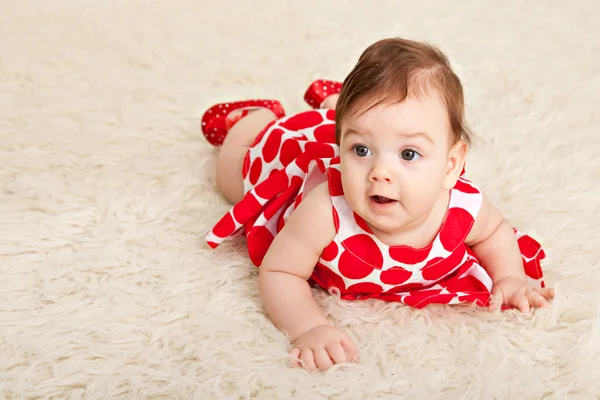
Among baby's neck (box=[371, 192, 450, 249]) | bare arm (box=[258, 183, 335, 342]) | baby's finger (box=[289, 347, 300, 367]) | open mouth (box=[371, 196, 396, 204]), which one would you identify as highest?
open mouth (box=[371, 196, 396, 204])

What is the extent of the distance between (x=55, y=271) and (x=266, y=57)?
0.95 meters

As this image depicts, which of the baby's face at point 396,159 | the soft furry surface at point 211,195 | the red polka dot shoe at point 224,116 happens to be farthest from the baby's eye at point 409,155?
the red polka dot shoe at point 224,116

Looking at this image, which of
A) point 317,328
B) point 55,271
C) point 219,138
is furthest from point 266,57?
point 317,328

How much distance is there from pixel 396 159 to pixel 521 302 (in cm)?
30

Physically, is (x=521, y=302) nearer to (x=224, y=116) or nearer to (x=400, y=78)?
(x=400, y=78)

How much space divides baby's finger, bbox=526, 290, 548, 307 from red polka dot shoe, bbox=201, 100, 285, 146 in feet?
2.20

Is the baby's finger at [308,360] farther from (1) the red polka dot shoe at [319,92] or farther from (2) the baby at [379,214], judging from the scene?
(1) the red polka dot shoe at [319,92]

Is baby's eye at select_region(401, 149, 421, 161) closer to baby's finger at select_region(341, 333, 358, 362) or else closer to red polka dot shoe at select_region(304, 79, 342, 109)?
baby's finger at select_region(341, 333, 358, 362)

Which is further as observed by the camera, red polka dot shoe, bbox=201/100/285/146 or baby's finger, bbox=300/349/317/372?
red polka dot shoe, bbox=201/100/285/146

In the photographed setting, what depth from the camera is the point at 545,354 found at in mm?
1027

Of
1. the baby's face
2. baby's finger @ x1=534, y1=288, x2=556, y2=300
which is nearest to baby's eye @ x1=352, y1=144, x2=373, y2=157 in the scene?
the baby's face

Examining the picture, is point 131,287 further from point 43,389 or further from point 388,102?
point 388,102

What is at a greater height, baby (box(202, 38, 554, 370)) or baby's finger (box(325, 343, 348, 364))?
baby (box(202, 38, 554, 370))

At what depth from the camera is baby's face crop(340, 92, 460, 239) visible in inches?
38.3
